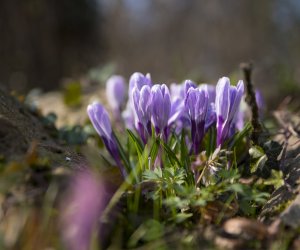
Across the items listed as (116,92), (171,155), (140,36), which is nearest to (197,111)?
(171,155)

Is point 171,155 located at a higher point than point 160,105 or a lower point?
lower

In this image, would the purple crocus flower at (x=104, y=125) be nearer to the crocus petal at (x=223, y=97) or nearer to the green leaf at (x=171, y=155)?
the green leaf at (x=171, y=155)

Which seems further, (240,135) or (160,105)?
(240,135)

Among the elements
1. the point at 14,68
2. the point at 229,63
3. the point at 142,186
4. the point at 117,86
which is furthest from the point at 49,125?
the point at 229,63

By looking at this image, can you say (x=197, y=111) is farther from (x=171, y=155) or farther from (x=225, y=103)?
(x=171, y=155)

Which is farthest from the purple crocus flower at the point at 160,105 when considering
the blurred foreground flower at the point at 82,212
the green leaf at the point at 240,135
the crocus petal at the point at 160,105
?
the blurred foreground flower at the point at 82,212

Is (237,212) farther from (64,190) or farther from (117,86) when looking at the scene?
(117,86)
